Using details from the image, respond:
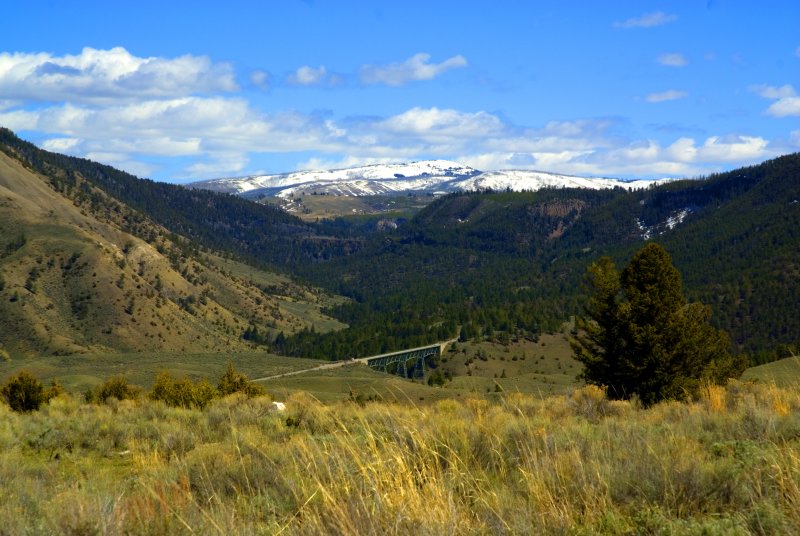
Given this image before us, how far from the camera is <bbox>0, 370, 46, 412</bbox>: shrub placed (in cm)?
3023

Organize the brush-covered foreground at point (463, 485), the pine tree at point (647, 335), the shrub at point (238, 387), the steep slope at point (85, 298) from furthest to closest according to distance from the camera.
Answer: the steep slope at point (85, 298) < the shrub at point (238, 387) < the pine tree at point (647, 335) < the brush-covered foreground at point (463, 485)

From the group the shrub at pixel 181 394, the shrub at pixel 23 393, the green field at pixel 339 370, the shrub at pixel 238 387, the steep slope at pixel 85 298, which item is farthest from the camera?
the steep slope at pixel 85 298

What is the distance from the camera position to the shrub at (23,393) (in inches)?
1190

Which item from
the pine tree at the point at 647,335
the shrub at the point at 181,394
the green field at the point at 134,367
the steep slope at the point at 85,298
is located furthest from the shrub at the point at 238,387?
the steep slope at the point at 85,298

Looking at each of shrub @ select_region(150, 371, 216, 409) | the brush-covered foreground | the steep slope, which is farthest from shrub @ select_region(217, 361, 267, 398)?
the steep slope

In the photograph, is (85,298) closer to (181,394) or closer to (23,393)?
(23,393)

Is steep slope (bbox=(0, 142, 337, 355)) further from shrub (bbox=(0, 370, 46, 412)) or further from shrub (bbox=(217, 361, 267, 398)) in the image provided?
shrub (bbox=(0, 370, 46, 412))

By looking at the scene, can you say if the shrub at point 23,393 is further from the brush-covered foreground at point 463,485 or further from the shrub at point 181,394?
the brush-covered foreground at point 463,485

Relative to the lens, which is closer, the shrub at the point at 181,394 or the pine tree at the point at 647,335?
the shrub at the point at 181,394

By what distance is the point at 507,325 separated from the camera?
169 meters

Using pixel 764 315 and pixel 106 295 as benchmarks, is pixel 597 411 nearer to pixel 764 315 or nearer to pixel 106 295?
pixel 106 295

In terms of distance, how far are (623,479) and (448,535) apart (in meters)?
2.27

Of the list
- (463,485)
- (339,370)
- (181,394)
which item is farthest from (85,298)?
(463,485)

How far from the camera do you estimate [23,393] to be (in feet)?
107
